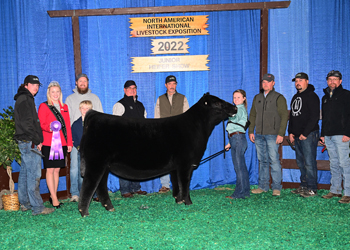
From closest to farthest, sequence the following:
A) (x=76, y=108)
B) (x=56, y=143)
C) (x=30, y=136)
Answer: (x=30, y=136) < (x=56, y=143) < (x=76, y=108)

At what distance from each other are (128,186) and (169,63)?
2561 millimetres

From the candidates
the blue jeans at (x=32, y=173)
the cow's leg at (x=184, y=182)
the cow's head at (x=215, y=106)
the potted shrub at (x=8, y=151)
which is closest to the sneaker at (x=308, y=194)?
the cow's head at (x=215, y=106)

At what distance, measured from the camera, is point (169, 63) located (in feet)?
18.6

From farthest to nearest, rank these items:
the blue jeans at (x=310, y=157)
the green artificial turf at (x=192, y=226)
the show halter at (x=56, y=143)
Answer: the blue jeans at (x=310, y=157)
the show halter at (x=56, y=143)
the green artificial turf at (x=192, y=226)

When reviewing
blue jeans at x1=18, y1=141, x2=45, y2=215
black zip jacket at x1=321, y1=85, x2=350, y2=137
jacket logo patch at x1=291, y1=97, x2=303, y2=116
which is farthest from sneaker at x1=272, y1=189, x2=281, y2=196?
blue jeans at x1=18, y1=141, x2=45, y2=215

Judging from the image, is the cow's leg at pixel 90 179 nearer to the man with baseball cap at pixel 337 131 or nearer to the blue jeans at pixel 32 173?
the blue jeans at pixel 32 173

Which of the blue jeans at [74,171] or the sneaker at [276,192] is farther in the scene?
the sneaker at [276,192]

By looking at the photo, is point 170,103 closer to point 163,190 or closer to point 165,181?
point 165,181

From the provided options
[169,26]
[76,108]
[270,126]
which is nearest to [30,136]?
[76,108]

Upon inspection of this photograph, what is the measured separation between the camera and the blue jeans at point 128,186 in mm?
5227

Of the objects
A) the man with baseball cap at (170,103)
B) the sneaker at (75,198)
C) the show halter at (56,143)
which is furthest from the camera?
the man with baseball cap at (170,103)

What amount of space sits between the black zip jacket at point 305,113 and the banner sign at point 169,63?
1927 millimetres

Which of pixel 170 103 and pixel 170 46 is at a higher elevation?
pixel 170 46

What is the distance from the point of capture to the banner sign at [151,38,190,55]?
5668mm
